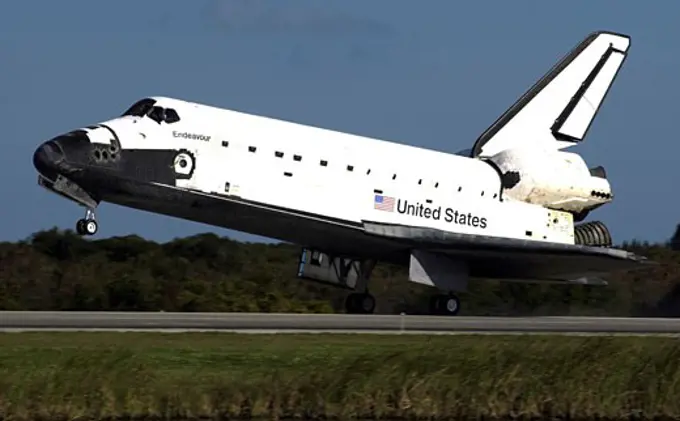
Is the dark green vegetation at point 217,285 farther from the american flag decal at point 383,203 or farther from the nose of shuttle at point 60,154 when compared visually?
the nose of shuttle at point 60,154

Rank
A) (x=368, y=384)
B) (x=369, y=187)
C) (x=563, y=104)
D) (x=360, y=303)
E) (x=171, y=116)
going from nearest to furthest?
(x=368, y=384), (x=171, y=116), (x=369, y=187), (x=360, y=303), (x=563, y=104)

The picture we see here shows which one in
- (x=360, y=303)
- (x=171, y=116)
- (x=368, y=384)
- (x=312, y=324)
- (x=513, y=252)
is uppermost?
(x=171, y=116)

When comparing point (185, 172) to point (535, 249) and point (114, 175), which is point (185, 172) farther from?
point (535, 249)

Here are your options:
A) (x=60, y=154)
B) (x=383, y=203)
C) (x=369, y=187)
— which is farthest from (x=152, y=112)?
(x=383, y=203)

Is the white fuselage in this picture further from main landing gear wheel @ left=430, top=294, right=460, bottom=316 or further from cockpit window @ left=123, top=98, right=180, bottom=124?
main landing gear wheel @ left=430, top=294, right=460, bottom=316

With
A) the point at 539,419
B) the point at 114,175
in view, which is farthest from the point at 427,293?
the point at 539,419

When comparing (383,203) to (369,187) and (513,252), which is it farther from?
(513,252)
